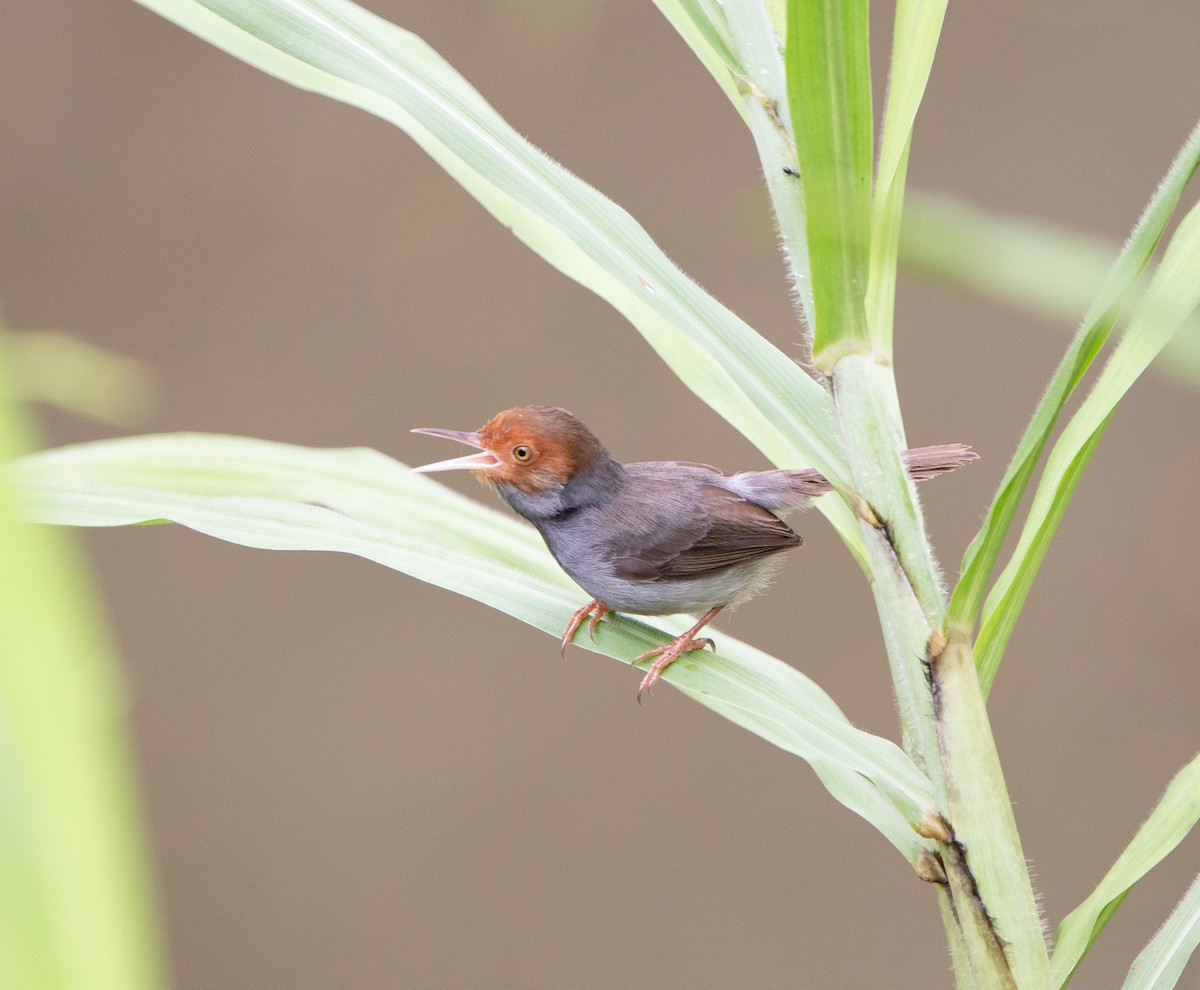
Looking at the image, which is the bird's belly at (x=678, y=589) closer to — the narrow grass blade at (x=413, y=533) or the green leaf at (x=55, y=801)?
the narrow grass blade at (x=413, y=533)

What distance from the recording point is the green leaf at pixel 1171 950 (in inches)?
19.7

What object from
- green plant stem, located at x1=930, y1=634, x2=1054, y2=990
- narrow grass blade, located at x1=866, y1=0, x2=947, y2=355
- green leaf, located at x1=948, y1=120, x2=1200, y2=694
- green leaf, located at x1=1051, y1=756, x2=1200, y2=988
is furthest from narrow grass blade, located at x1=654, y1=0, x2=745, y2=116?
green leaf, located at x1=1051, y1=756, x2=1200, y2=988

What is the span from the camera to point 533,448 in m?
0.90

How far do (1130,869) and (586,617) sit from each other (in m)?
0.43

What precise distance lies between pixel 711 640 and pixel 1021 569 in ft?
0.90

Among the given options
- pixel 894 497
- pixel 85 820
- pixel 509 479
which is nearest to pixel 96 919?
pixel 85 820

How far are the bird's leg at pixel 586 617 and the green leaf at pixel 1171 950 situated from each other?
1.14 feet

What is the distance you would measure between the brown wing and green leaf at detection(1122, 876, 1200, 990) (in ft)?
A: 1.49

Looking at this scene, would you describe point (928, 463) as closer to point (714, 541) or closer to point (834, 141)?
point (714, 541)

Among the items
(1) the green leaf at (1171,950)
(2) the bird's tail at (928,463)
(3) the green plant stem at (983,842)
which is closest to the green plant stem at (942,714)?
(3) the green plant stem at (983,842)

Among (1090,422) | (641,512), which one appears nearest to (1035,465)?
(1090,422)

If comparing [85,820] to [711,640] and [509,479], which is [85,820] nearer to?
[711,640]

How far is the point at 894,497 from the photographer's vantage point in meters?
0.47

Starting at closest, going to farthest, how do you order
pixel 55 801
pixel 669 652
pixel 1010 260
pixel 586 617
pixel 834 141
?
1. pixel 55 801
2. pixel 1010 260
3. pixel 834 141
4. pixel 669 652
5. pixel 586 617
